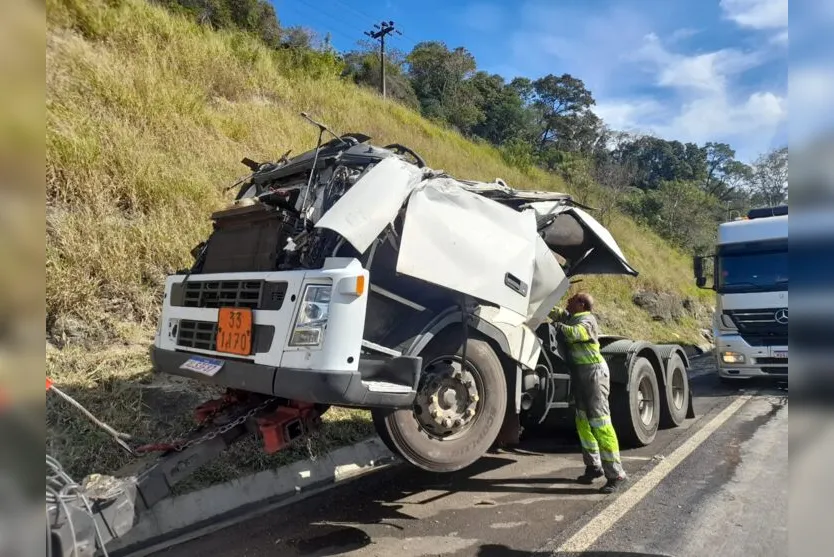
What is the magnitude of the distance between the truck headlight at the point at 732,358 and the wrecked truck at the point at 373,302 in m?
5.65

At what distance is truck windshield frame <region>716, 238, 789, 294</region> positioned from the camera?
8289 millimetres

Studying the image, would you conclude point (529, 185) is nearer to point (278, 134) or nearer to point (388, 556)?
point (278, 134)

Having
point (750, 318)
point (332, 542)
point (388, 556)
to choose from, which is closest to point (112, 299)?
point (332, 542)

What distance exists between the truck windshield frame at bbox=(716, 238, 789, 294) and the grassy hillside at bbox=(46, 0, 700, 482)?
5.52 meters

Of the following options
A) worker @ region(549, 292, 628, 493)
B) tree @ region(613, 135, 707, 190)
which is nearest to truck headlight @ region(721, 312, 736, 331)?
worker @ region(549, 292, 628, 493)

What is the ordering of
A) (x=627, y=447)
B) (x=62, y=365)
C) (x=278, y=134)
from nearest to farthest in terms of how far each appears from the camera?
(x=62, y=365) < (x=627, y=447) < (x=278, y=134)

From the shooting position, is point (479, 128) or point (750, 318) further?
point (479, 128)

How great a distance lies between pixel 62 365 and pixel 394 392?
3497 mm

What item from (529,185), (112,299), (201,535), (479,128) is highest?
(479,128)

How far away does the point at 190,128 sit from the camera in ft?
28.7

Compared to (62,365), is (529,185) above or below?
above

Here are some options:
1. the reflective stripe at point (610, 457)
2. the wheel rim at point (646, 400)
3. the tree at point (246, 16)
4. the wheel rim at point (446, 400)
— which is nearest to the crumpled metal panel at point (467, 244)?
the wheel rim at point (446, 400)

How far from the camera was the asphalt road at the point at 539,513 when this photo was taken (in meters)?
3.38

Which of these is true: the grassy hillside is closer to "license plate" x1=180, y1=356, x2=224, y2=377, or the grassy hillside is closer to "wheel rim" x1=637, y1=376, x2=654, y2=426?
"license plate" x1=180, y1=356, x2=224, y2=377
